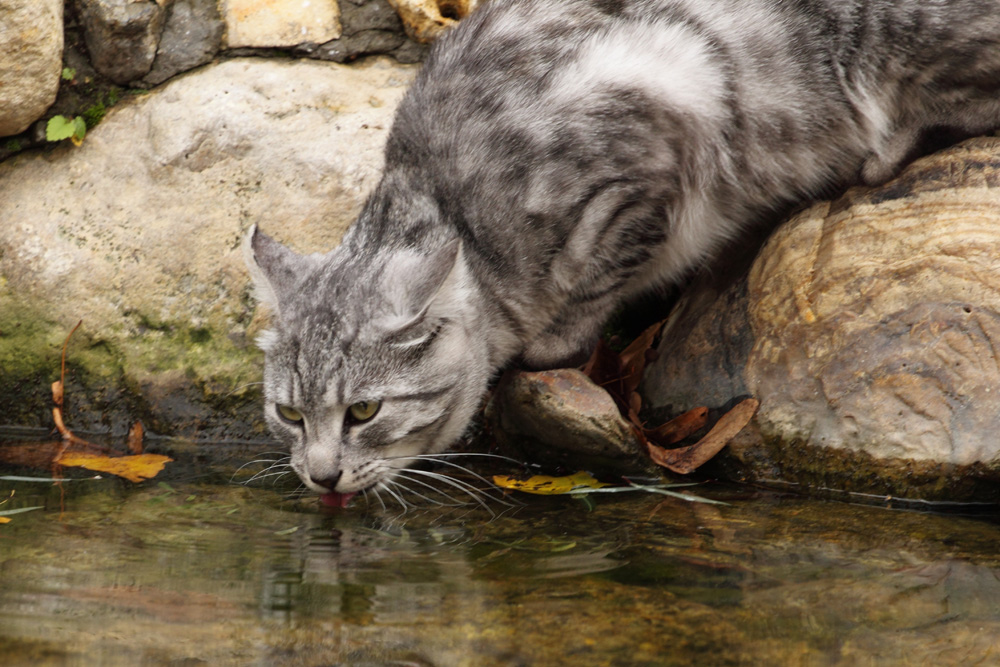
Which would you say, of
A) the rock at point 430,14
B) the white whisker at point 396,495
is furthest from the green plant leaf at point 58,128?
the white whisker at point 396,495

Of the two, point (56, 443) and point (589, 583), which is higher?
point (589, 583)

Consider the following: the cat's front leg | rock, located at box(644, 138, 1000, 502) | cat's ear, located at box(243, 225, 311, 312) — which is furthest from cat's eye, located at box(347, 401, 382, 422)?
the cat's front leg

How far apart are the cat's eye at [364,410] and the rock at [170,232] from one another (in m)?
0.92

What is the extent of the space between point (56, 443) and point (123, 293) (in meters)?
0.65

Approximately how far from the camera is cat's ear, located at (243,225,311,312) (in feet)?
10.6

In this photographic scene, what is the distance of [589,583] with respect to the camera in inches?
92.9

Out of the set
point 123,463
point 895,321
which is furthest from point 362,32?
point 895,321

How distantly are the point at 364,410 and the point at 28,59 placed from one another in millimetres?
2116

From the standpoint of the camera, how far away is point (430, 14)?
4.39 metres

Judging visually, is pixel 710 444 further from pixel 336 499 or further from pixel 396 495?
pixel 336 499

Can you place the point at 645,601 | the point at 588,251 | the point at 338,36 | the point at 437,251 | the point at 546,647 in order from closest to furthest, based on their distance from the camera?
the point at 546,647, the point at 645,601, the point at 437,251, the point at 588,251, the point at 338,36

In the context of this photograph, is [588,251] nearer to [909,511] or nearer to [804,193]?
[804,193]

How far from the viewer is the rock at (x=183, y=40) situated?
4277mm

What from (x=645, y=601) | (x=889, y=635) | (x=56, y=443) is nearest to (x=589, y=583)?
(x=645, y=601)
